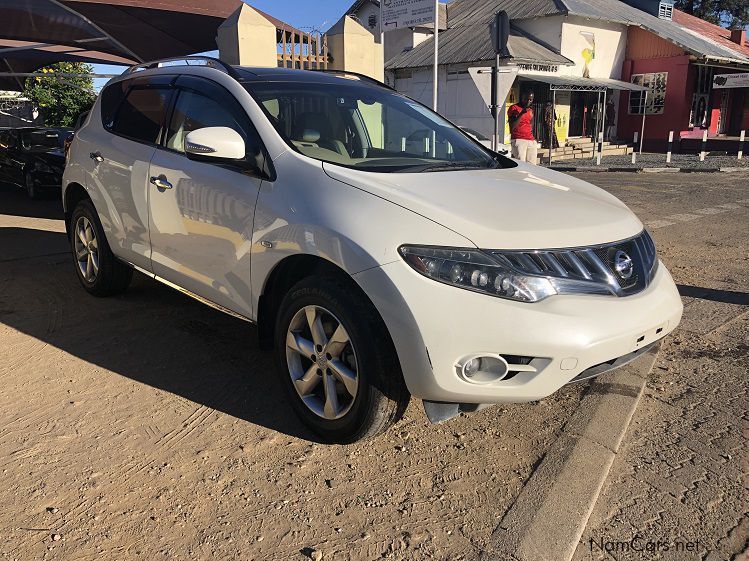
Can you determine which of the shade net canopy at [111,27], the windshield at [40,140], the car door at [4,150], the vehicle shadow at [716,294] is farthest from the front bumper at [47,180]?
the vehicle shadow at [716,294]

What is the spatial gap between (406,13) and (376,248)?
14.3 metres

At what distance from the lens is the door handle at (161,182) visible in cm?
374

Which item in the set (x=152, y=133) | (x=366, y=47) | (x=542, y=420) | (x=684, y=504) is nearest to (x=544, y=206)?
(x=542, y=420)

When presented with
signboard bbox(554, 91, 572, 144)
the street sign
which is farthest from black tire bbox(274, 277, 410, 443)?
signboard bbox(554, 91, 572, 144)

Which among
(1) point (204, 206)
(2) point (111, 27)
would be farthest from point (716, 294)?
(2) point (111, 27)

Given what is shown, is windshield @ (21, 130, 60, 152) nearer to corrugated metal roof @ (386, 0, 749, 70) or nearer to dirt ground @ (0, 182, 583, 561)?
dirt ground @ (0, 182, 583, 561)

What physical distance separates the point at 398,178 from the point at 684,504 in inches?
72.8

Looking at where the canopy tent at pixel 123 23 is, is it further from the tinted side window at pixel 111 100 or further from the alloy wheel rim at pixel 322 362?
the alloy wheel rim at pixel 322 362

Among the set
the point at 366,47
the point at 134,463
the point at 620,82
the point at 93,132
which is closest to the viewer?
the point at 134,463

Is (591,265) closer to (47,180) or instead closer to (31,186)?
(47,180)

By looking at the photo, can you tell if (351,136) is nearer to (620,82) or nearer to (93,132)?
(93,132)

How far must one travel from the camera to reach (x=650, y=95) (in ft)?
89.0

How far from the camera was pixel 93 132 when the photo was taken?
484 cm

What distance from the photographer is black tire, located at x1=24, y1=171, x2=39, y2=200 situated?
1148 cm
